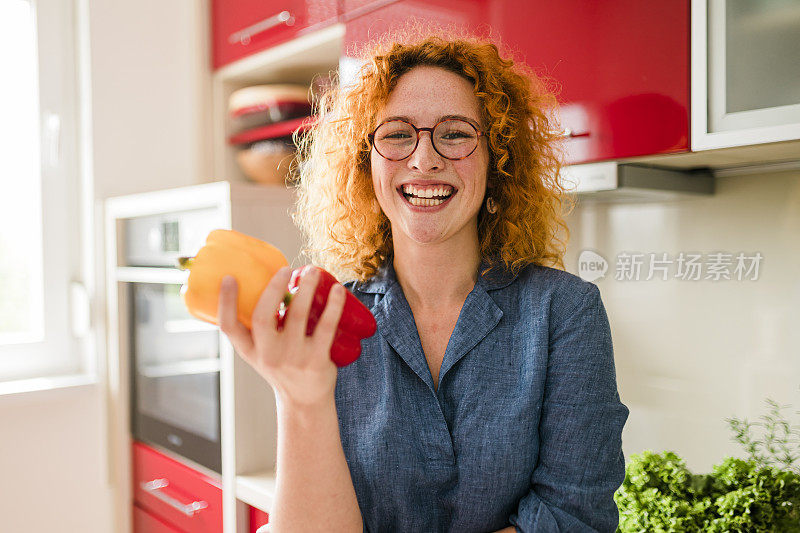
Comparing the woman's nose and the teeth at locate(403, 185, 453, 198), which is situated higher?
the woman's nose

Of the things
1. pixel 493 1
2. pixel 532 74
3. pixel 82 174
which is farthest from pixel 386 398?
pixel 82 174

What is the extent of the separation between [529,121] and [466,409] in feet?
1.57

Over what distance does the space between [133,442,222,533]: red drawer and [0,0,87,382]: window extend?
0.44 meters

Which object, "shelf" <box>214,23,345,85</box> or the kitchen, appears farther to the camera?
"shelf" <box>214,23,345,85</box>

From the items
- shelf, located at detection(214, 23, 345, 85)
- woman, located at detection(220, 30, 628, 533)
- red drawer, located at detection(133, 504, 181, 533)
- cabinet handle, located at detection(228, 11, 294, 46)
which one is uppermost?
cabinet handle, located at detection(228, 11, 294, 46)

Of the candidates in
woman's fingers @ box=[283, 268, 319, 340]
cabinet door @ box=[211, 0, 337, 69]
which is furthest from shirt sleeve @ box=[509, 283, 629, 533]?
cabinet door @ box=[211, 0, 337, 69]

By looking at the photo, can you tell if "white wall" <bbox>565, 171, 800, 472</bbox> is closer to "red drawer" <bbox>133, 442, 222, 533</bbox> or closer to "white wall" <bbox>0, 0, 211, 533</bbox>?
"red drawer" <bbox>133, 442, 222, 533</bbox>

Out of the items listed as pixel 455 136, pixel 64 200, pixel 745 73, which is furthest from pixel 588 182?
pixel 64 200

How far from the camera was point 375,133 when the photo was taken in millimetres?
969

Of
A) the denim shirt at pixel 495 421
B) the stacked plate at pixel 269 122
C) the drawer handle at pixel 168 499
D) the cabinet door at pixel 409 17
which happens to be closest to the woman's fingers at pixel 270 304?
the denim shirt at pixel 495 421

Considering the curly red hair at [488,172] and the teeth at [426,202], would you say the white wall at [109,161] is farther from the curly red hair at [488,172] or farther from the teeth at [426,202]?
the teeth at [426,202]

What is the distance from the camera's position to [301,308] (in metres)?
0.69

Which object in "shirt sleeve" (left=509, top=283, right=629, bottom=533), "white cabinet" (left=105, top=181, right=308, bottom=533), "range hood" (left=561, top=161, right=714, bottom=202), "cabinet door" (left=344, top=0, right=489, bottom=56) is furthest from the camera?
"white cabinet" (left=105, top=181, right=308, bottom=533)

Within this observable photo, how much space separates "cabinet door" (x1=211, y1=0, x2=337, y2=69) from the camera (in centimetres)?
180
